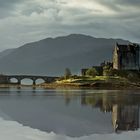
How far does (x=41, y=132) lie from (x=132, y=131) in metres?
5.80

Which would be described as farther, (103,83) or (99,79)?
(99,79)

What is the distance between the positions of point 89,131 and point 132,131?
278 cm

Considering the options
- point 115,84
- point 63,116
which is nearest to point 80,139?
point 63,116

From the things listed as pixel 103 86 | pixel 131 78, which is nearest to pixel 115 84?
pixel 103 86

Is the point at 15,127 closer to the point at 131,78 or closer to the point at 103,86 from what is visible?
the point at 103,86

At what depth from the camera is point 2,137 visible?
26.0m

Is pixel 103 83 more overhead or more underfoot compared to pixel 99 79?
more underfoot

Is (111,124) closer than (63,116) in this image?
Yes

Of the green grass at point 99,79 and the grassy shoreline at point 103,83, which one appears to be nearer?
the grassy shoreline at point 103,83

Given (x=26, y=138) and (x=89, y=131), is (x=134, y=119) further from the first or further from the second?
(x=26, y=138)

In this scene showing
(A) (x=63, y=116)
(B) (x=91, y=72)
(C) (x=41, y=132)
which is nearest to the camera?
(C) (x=41, y=132)

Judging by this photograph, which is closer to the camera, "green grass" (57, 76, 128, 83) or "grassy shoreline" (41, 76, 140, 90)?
"grassy shoreline" (41, 76, 140, 90)

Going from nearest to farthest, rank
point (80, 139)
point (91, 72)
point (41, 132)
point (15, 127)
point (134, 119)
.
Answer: point (80, 139) < point (41, 132) < point (15, 127) < point (134, 119) < point (91, 72)

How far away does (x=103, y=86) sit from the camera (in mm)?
164750
